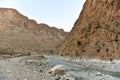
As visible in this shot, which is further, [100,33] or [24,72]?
[100,33]

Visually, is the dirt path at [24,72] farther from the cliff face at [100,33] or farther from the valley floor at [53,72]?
the cliff face at [100,33]

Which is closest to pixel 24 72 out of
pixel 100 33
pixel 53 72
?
pixel 53 72

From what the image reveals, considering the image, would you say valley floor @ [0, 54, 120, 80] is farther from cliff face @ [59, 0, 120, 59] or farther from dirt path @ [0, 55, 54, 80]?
cliff face @ [59, 0, 120, 59]

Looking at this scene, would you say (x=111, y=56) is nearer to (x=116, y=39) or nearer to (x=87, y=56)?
(x=116, y=39)

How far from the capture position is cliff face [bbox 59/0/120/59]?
2881 inches

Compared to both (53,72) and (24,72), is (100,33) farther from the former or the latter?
(24,72)

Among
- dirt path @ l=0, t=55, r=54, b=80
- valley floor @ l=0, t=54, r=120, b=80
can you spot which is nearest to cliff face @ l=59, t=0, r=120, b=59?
valley floor @ l=0, t=54, r=120, b=80

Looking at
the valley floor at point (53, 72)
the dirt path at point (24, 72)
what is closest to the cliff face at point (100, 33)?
the valley floor at point (53, 72)

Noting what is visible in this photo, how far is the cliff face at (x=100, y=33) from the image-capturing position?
2881 inches

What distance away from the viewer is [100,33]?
83.1 m

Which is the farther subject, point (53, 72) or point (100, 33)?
point (100, 33)

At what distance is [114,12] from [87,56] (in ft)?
40.1

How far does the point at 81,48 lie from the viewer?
91062 millimetres

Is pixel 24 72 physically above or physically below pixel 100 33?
below
